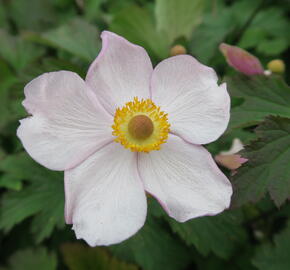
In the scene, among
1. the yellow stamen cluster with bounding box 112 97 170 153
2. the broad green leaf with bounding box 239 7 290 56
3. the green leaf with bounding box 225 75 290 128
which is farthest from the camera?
the broad green leaf with bounding box 239 7 290 56

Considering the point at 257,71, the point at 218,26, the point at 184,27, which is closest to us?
the point at 257,71

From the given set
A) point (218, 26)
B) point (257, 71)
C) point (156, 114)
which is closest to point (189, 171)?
point (156, 114)

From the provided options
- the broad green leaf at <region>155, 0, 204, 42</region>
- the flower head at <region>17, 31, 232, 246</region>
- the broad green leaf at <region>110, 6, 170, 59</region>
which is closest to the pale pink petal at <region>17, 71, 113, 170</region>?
the flower head at <region>17, 31, 232, 246</region>

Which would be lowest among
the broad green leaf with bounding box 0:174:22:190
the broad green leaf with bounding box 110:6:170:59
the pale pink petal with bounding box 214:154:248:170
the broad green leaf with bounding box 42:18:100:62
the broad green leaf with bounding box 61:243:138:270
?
the broad green leaf with bounding box 61:243:138:270

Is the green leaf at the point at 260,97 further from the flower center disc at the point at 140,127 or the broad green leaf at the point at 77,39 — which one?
the broad green leaf at the point at 77,39

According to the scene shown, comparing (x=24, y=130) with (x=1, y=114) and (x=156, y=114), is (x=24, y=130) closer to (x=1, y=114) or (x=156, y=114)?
(x=156, y=114)

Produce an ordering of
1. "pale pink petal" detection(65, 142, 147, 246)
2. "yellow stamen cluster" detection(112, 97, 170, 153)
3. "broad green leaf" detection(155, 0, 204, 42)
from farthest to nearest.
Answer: "broad green leaf" detection(155, 0, 204, 42), "yellow stamen cluster" detection(112, 97, 170, 153), "pale pink petal" detection(65, 142, 147, 246)

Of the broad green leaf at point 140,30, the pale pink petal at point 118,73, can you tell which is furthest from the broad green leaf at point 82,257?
the broad green leaf at point 140,30

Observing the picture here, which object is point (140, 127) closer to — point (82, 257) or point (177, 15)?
point (82, 257)

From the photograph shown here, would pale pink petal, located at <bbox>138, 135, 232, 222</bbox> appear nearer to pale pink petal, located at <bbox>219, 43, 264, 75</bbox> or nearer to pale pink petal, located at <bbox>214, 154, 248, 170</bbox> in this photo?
pale pink petal, located at <bbox>214, 154, 248, 170</bbox>
